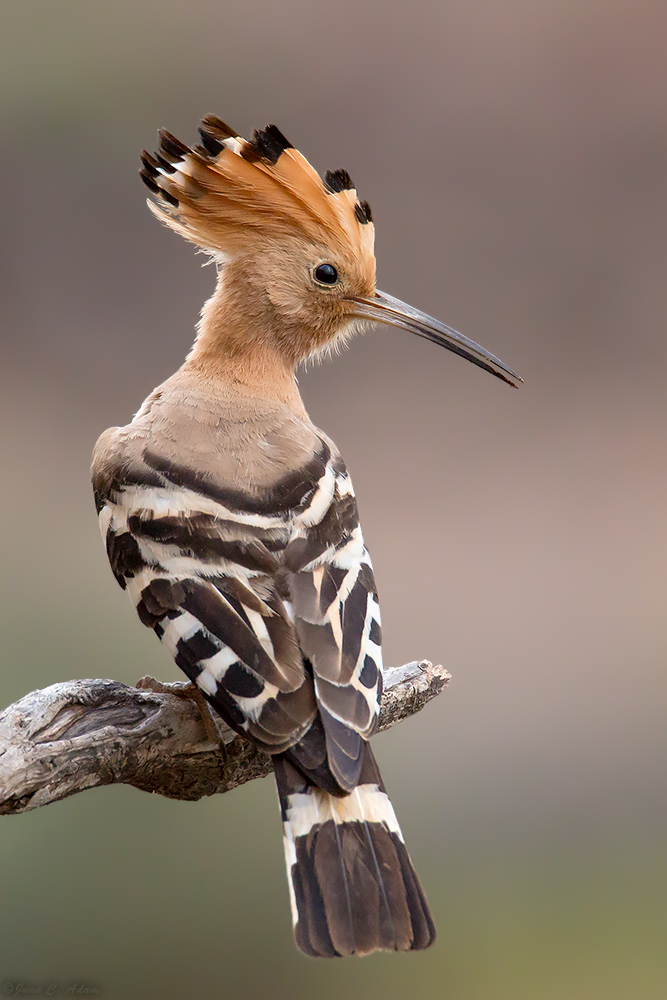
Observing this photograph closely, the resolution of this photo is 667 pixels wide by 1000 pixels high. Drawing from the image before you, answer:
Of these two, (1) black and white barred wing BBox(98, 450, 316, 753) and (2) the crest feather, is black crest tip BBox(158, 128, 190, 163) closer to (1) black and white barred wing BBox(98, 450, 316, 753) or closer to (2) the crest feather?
(2) the crest feather

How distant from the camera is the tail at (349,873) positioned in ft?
3.20

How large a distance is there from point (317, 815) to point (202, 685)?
0.17 m

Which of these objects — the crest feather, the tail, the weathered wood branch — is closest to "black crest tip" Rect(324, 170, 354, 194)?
the crest feather

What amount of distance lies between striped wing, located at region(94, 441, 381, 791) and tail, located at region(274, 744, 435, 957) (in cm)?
4

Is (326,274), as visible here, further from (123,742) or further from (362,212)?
(123,742)

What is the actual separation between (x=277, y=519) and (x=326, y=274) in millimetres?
428

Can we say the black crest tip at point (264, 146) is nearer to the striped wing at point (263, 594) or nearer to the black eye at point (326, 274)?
the black eye at point (326, 274)

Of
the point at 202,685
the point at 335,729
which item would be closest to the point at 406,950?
the point at 335,729

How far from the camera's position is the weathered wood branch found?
1104 millimetres

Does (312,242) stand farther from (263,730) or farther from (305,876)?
(305,876)

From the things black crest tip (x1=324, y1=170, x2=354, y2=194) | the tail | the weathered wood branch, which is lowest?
the tail

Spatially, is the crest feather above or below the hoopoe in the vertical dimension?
above

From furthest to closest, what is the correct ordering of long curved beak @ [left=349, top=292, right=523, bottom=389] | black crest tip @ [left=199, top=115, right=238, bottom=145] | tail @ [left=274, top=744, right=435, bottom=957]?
long curved beak @ [left=349, top=292, right=523, bottom=389]
black crest tip @ [left=199, top=115, right=238, bottom=145]
tail @ [left=274, top=744, right=435, bottom=957]

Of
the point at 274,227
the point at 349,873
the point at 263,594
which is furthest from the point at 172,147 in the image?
the point at 349,873
